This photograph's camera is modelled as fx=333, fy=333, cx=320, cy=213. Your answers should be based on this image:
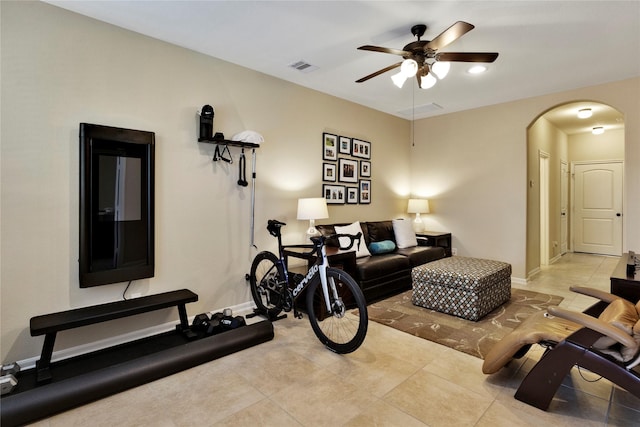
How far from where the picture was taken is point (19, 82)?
243 centimetres

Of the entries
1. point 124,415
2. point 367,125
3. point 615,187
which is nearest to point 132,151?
point 124,415

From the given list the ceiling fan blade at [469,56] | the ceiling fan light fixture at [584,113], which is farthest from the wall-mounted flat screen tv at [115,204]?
the ceiling fan light fixture at [584,113]

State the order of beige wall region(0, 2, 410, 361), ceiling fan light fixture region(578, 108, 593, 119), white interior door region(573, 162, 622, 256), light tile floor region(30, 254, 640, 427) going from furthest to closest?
white interior door region(573, 162, 622, 256), ceiling fan light fixture region(578, 108, 593, 119), beige wall region(0, 2, 410, 361), light tile floor region(30, 254, 640, 427)

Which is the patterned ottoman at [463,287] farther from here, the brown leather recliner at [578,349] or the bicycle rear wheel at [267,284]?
the bicycle rear wheel at [267,284]

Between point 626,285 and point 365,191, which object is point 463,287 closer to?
point 626,285

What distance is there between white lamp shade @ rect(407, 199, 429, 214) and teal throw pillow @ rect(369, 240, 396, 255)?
1.21 m

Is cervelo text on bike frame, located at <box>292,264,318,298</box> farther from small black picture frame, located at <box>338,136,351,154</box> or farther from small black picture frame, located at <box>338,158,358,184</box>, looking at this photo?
small black picture frame, located at <box>338,136,351,154</box>

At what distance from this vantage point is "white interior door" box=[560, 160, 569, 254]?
7254 millimetres

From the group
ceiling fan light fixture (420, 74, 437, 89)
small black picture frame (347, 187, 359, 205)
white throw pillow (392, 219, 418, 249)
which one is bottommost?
white throw pillow (392, 219, 418, 249)

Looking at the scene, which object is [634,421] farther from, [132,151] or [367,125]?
[367,125]

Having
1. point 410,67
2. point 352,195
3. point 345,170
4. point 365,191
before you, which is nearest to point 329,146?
point 345,170

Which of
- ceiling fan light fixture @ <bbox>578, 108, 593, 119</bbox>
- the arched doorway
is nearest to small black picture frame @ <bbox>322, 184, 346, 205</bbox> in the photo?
the arched doorway

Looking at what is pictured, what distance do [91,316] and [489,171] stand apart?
5.36 metres

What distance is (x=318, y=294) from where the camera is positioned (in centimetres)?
334
